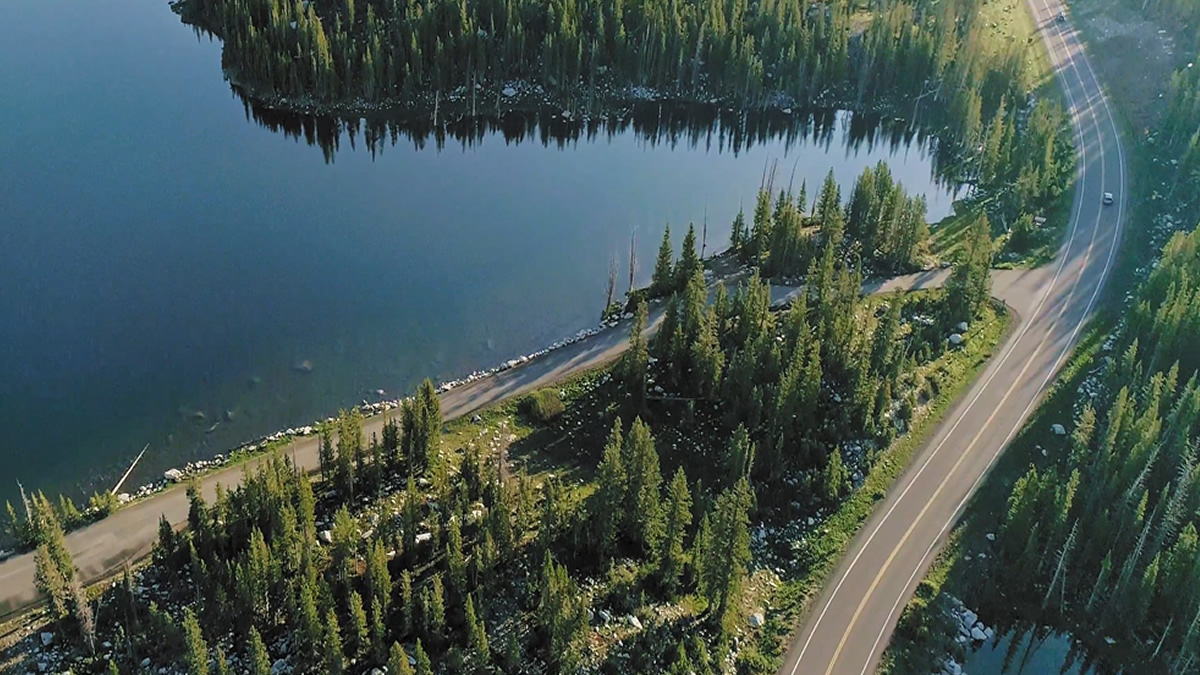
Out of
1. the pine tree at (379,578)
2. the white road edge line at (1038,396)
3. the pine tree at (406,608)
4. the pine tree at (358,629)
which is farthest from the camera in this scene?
the white road edge line at (1038,396)

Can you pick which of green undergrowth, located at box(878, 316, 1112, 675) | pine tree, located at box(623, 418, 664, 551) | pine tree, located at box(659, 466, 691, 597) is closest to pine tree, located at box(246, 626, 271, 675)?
pine tree, located at box(659, 466, 691, 597)

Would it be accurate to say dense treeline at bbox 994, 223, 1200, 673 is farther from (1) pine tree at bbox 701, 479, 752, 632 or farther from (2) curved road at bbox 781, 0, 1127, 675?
(1) pine tree at bbox 701, 479, 752, 632

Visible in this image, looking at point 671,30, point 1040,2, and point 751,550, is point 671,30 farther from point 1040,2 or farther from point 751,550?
point 751,550

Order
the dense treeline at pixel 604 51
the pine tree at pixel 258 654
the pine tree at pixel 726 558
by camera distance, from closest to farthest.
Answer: the pine tree at pixel 258 654 → the pine tree at pixel 726 558 → the dense treeline at pixel 604 51

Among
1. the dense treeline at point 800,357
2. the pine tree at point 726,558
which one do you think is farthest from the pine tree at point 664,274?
the pine tree at point 726,558

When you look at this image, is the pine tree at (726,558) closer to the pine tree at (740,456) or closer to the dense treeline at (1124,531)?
the pine tree at (740,456)
